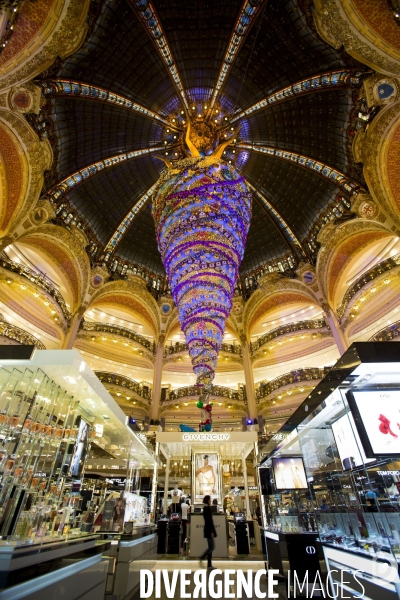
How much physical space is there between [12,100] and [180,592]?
1399 centimetres

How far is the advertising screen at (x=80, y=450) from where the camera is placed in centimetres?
410

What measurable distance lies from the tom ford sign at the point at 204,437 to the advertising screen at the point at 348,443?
6.65 meters

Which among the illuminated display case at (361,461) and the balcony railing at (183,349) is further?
the balcony railing at (183,349)

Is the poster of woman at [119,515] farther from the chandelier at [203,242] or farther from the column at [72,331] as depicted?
the column at [72,331]

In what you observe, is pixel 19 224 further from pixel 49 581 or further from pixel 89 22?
pixel 49 581

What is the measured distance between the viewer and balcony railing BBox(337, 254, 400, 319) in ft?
48.9

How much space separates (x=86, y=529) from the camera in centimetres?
467

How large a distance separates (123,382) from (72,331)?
4.06 metres

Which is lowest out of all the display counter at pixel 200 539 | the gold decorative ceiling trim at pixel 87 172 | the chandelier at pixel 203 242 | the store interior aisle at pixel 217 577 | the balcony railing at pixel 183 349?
the store interior aisle at pixel 217 577

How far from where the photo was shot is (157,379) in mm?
18891

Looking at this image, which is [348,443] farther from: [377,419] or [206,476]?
[206,476]

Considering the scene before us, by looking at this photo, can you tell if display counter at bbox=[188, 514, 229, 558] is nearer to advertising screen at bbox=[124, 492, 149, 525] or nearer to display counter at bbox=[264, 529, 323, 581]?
advertising screen at bbox=[124, 492, 149, 525]

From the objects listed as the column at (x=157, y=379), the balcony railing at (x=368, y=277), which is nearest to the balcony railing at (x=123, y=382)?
the column at (x=157, y=379)

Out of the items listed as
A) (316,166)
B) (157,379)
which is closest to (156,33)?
(316,166)
